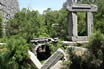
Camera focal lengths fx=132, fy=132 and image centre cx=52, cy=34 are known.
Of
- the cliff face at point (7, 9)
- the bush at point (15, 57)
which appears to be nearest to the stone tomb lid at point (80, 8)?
the bush at point (15, 57)

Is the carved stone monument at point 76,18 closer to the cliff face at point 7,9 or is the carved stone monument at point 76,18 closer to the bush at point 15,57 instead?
the bush at point 15,57

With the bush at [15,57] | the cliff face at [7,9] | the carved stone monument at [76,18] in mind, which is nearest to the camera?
the bush at [15,57]

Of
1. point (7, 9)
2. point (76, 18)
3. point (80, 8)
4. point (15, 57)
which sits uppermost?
point (7, 9)

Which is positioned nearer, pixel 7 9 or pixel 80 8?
pixel 80 8

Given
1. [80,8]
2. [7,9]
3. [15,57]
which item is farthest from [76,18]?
[7,9]

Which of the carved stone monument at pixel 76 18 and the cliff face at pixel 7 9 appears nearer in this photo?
the carved stone monument at pixel 76 18

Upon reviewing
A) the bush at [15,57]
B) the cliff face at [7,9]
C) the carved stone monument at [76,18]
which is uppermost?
the cliff face at [7,9]

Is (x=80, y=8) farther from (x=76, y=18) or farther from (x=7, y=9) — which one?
(x=7, y=9)

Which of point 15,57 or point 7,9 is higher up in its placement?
point 7,9

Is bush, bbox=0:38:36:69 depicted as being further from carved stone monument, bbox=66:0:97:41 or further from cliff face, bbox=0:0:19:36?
cliff face, bbox=0:0:19:36

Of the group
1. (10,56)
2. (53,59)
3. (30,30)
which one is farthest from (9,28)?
(53,59)

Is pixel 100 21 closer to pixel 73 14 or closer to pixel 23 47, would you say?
pixel 73 14

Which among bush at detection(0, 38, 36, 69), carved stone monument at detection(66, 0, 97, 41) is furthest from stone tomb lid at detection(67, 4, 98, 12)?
bush at detection(0, 38, 36, 69)

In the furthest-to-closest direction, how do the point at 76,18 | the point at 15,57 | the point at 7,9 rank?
the point at 7,9 → the point at 76,18 → the point at 15,57
